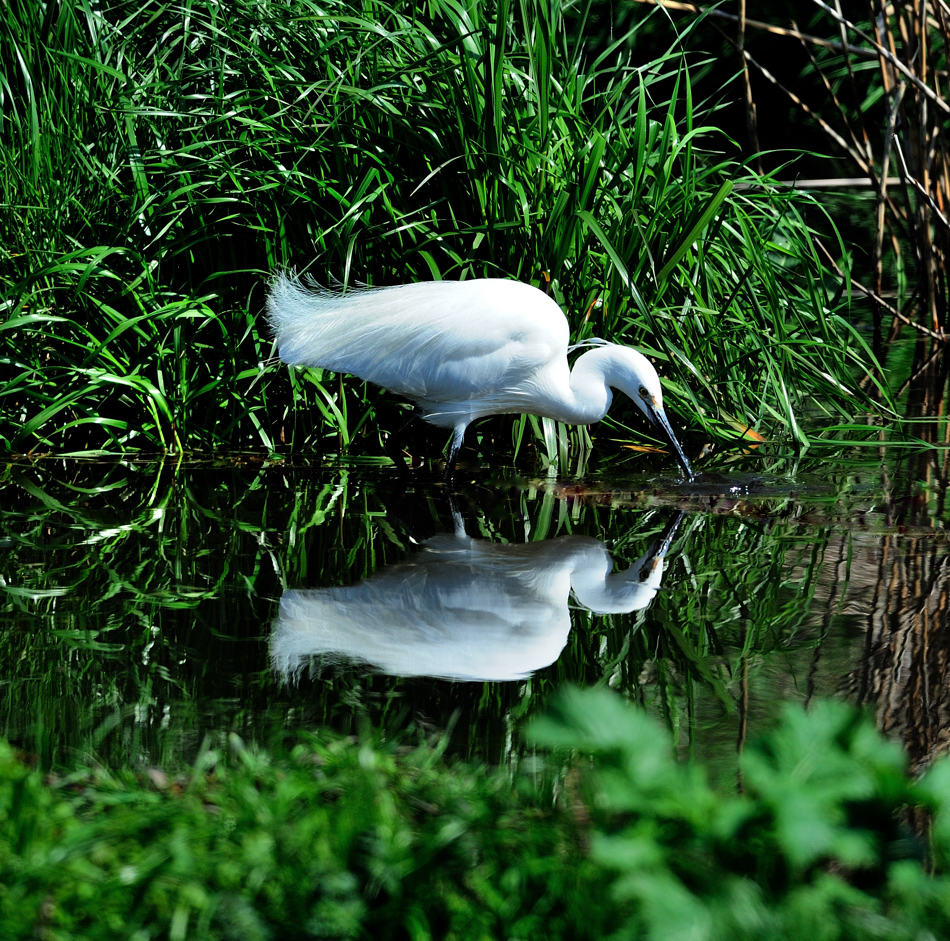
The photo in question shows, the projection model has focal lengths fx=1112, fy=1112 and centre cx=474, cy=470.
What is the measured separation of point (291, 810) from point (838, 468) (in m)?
3.23

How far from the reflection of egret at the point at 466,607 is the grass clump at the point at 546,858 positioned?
0.93 metres

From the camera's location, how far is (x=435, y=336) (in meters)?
4.10

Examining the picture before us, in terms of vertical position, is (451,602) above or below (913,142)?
below

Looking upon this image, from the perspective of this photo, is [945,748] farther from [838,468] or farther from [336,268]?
[336,268]

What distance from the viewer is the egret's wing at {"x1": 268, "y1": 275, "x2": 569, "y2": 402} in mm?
4059

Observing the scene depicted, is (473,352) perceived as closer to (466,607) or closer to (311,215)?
(311,215)

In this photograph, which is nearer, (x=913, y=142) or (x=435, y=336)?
(x=435, y=336)

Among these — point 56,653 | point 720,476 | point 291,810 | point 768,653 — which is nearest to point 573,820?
point 291,810

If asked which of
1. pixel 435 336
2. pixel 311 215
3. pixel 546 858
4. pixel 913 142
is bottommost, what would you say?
pixel 546 858

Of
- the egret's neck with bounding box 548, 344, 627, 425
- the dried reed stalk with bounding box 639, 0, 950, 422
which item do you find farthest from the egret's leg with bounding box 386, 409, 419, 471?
the dried reed stalk with bounding box 639, 0, 950, 422

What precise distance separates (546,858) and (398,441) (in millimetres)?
3310

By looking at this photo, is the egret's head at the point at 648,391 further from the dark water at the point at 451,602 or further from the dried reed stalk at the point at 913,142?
the dried reed stalk at the point at 913,142

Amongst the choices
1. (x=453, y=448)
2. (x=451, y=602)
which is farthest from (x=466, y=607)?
(x=453, y=448)

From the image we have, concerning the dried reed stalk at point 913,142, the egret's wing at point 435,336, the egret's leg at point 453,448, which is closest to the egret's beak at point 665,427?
the egret's wing at point 435,336
